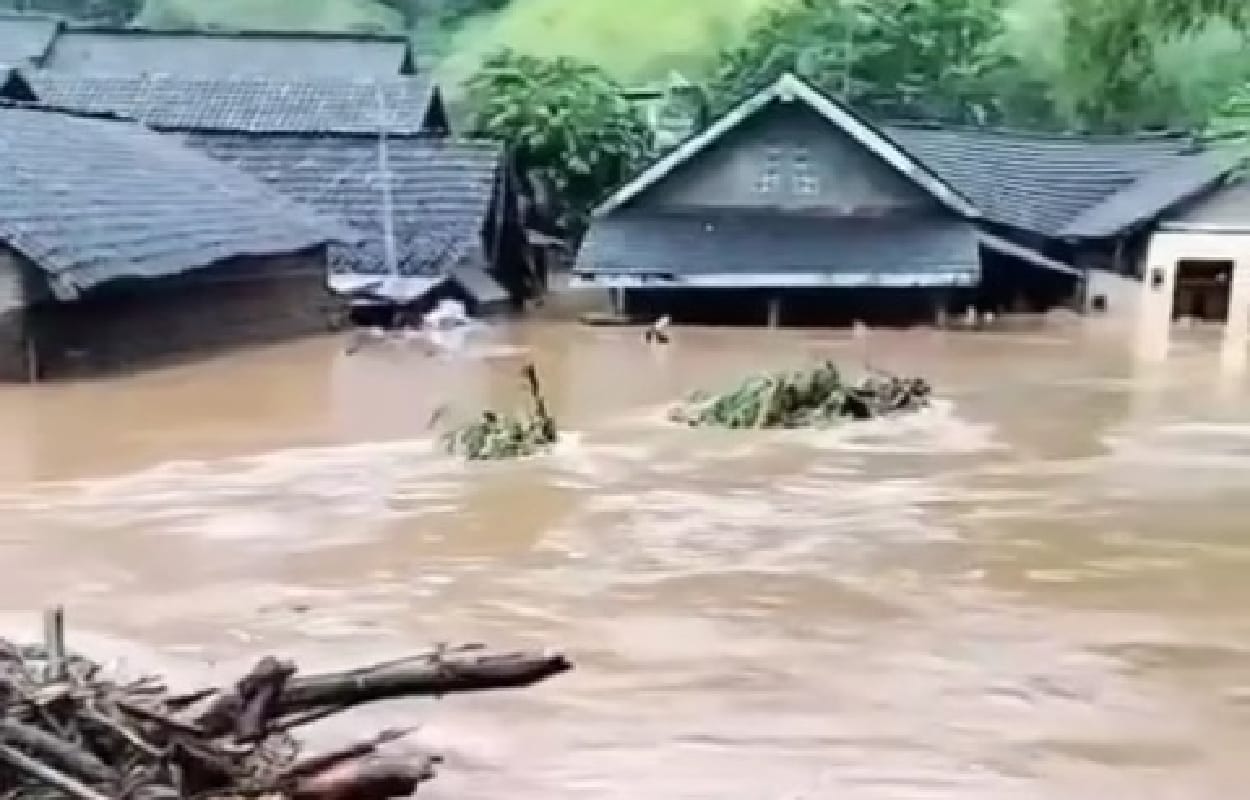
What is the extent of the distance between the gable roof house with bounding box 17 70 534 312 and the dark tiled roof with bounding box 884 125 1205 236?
8.13 metres

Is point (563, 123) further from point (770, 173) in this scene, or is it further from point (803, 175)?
point (803, 175)

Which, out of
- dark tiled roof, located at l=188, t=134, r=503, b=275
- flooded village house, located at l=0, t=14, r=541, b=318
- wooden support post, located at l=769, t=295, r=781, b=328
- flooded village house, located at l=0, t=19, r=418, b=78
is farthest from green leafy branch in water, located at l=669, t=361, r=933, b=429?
flooded village house, located at l=0, t=19, r=418, b=78

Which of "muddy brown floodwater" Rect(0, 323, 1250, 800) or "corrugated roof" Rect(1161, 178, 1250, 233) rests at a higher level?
"corrugated roof" Rect(1161, 178, 1250, 233)

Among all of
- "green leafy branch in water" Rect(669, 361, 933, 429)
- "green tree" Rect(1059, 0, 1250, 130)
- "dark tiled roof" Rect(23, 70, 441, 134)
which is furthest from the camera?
"dark tiled roof" Rect(23, 70, 441, 134)

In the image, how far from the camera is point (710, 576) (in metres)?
11.4

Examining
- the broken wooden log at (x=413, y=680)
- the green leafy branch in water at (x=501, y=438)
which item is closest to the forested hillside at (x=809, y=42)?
the green leafy branch in water at (x=501, y=438)

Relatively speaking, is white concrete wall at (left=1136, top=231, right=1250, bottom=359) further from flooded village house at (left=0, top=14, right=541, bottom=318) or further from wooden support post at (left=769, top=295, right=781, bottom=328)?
flooded village house at (left=0, top=14, right=541, bottom=318)

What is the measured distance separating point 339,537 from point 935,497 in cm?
437

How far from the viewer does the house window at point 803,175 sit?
31562mm

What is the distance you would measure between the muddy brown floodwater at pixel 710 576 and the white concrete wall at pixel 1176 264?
11.9 m

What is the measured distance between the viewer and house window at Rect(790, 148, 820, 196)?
104 feet

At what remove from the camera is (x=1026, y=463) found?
15.8m

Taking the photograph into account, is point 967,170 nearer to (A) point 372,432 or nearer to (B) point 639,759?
(A) point 372,432

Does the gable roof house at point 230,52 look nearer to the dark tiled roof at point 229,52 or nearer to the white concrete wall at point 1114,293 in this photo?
the dark tiled roof at point 229,52
